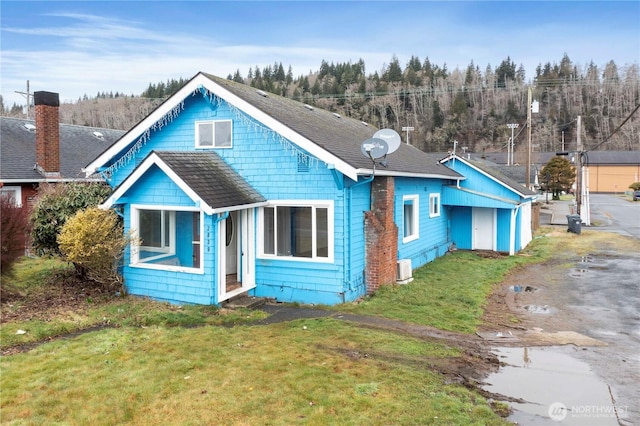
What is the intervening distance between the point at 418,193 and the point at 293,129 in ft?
21.2

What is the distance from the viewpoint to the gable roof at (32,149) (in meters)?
18.6

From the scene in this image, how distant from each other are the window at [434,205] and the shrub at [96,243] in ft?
36.1

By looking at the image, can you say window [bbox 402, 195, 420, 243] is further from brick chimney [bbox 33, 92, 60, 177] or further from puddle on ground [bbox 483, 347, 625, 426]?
brick chimney [bbox 33, 92, 60, 177]

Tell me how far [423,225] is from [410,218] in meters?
1.42

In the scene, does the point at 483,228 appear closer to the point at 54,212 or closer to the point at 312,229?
the point at 312,229

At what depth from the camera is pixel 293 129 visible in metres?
11.0

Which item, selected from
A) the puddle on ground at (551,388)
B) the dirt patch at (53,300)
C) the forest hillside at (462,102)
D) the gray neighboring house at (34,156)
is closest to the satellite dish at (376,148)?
the puddle on ground at (551,388)

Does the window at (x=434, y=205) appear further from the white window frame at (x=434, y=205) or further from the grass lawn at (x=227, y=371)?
the grass lawn at (x=227, y=371)

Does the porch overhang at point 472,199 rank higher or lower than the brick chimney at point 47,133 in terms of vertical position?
lower

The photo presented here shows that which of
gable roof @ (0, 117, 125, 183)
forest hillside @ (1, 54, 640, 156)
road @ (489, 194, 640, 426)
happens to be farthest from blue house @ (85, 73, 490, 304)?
forest hillside @ (1, 54, 640, 156)

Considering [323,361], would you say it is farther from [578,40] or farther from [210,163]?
[578,40]

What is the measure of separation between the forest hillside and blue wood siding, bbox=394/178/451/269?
85.5m

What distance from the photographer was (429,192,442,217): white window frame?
1734 centimetres

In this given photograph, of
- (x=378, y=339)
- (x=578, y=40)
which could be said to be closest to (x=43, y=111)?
(x=378, y=339)
